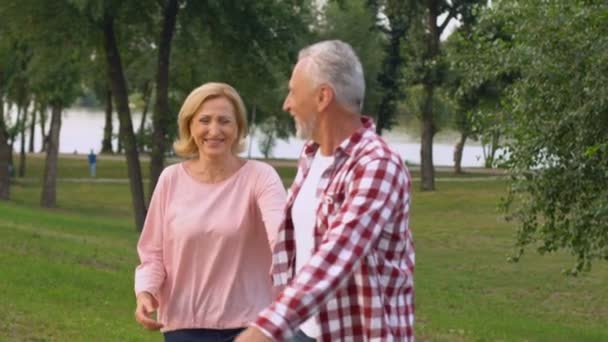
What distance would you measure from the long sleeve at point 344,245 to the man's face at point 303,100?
0.29m

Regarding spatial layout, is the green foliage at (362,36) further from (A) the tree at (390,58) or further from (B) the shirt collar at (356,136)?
(B) the shirt collar at (356,136)

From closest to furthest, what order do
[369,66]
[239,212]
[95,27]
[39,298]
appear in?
[239,212] → [39,298] → [95,27] → [369,66]

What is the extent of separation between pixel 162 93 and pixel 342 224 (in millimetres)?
25856

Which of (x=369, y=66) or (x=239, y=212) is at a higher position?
(x=369, y=66)

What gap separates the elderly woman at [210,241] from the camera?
559 cm

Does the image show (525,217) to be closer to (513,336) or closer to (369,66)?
(513,336)

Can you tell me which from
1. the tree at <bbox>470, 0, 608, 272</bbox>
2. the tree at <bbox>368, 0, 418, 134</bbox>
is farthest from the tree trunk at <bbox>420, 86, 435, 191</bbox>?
the tree at <bbox>470, 0, 608, 272</bbox>

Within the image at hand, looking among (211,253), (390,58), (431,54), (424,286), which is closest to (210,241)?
(211,253)

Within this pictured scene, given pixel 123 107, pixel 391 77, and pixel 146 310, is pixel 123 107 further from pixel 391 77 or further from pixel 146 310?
pixel 391 77

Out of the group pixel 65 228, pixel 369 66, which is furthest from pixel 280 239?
pixel 369 66

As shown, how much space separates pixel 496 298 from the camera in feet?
77.3

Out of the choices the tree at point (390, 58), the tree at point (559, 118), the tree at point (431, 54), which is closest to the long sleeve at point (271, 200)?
the tree at point (559, 118)

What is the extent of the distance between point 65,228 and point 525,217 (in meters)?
14.0

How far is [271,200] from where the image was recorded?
5.56 meters
